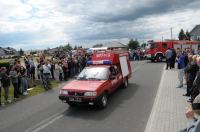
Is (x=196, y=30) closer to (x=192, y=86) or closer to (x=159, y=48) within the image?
(x=159, y=48)

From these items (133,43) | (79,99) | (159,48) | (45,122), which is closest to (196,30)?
(133,43)

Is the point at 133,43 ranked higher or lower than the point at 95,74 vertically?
higher

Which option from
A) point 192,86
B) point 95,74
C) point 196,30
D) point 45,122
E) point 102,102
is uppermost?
point 196,30

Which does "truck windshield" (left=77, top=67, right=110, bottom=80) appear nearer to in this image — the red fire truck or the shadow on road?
the shadow on road

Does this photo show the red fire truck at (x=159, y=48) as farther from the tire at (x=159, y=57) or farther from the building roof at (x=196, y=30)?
the building roof at (x=196, y=30)

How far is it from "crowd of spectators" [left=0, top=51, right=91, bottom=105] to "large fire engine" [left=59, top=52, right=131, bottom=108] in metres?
3.84

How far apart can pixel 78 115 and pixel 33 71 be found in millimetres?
10760

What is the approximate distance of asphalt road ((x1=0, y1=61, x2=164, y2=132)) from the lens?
31.6 ft

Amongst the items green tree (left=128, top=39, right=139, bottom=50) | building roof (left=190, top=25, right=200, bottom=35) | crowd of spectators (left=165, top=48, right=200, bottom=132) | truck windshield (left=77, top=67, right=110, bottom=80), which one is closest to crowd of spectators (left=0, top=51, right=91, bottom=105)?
truck windshield (left=77, top=67, right=110, bottom=80)

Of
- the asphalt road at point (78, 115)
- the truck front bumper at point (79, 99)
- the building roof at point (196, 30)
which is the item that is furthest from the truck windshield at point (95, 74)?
the building roof at point (196, 30)

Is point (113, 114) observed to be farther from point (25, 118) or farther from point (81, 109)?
point (25, 118)

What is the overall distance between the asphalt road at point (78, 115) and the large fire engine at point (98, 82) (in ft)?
1.61

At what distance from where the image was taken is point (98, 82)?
12.7 meters

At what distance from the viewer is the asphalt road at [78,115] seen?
9625 mm
